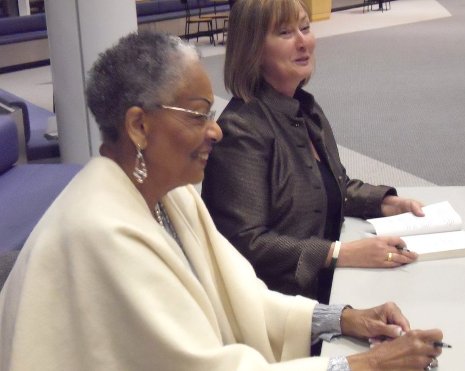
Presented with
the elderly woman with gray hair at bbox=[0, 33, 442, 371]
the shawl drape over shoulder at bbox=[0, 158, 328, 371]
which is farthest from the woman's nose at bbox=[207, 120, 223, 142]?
the shawl drape over shoulder at bbox=[0, 158, 328, 371]

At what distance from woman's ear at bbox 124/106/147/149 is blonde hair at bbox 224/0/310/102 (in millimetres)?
864

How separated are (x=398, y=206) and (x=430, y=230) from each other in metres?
0.26

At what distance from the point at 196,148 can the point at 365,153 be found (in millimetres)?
4653

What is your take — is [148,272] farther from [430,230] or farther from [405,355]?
[430,230]

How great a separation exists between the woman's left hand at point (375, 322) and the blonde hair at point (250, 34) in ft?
2.75

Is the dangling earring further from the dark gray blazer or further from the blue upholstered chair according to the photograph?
the blue upholstered chair

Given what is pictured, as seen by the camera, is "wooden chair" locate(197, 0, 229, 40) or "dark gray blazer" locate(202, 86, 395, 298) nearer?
"dark gray blazer" locate(202, 86, 395, 298)

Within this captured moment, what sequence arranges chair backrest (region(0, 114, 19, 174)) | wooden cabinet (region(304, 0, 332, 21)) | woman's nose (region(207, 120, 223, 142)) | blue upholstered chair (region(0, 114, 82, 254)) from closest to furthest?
1. woman's nose (region(207, 120, 223, 142))
2. blue upholstered chair (region(0, 114, 82, 254))
3. chair backrest (region(0, 114, 19, 174))
4. wooden cabinet (region(304, 0, 332, 21))

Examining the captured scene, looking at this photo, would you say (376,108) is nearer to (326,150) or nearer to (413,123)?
(413,123)

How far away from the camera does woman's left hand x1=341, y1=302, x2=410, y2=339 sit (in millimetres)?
1670

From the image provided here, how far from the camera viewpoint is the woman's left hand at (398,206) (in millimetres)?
2416

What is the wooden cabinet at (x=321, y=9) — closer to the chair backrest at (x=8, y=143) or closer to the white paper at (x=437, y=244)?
the chair backrest at (x=8, y=143)

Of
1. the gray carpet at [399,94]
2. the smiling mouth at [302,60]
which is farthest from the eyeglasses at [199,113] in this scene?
the gray carpet at [399,94]

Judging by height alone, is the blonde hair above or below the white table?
above
